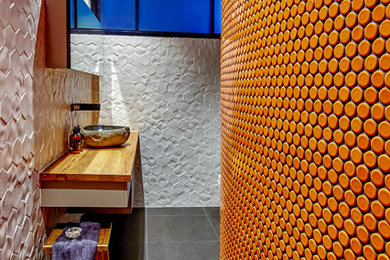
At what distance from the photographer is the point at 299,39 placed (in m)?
0.71

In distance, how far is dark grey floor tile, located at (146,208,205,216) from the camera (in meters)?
3.99

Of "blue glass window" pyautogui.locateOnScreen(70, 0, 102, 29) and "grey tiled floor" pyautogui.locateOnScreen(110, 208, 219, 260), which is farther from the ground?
"blue glass window" pyautogui.locateOnScreen(70, 0, 102, 29)

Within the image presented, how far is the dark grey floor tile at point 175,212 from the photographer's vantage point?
13.1 ft

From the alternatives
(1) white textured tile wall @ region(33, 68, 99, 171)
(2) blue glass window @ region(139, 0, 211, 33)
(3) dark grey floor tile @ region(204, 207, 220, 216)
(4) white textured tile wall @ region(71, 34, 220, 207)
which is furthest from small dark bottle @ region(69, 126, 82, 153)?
(2) blue glass window @ region(139, 0, 211, 33)

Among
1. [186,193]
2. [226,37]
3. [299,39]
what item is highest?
[226,37]

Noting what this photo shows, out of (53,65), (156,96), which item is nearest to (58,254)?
(53,65)

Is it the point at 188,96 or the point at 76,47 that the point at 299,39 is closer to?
the point at 76,47

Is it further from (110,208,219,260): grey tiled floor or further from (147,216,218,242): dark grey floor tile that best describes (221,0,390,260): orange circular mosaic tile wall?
(147,216,218,242): dark grey floor tile

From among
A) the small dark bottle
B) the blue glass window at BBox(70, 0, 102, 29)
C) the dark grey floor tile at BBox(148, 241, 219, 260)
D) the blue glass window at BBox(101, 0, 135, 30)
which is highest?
the blue glass window at BBox(101, 0, 135, 30)

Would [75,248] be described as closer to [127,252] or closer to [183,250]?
[127,252]

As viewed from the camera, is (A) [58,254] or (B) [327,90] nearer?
(B) [327,90]

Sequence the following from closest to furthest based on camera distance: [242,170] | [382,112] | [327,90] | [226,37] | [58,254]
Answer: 1. [382,112]
2. [327,90]
3. [242,170]
4. [226,37]
5. [58,254]

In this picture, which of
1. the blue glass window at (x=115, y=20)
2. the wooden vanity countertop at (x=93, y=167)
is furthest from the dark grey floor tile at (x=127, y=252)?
the blue glass window at (x=115, y=20)

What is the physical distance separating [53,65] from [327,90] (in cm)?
181
